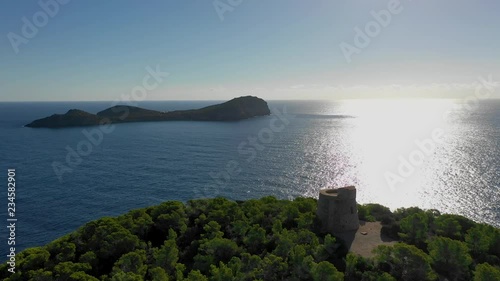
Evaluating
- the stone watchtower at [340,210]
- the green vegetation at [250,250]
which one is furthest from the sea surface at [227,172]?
the stone watchtower at [340,210]

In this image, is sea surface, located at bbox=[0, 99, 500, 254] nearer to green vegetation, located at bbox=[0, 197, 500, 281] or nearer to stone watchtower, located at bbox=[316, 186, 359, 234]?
green vegetation, located at bbox=[0, 197, 500, 281]

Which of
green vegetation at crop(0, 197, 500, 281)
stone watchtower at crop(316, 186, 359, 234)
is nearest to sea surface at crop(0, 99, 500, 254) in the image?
green vegetation at crop(0, 197, 500, 281)

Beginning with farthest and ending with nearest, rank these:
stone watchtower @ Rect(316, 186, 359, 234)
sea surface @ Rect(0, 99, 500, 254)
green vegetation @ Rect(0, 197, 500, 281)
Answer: sea surface @ Rect(0, 99, 500, 254) < stone watchtower @ Rect(316, 186, 359, 234) < green vegetation @ Rect(0, 197, 500, 281)

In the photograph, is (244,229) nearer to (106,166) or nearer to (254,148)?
(106,166)

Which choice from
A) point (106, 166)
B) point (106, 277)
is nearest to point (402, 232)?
point (106, 277)

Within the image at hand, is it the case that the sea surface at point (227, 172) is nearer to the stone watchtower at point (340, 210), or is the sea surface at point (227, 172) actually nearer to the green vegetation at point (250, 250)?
the green vegetation at point (250, 250)

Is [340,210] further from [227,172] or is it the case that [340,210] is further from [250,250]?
[227,172]

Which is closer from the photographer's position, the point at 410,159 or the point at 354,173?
the point at 354,173
